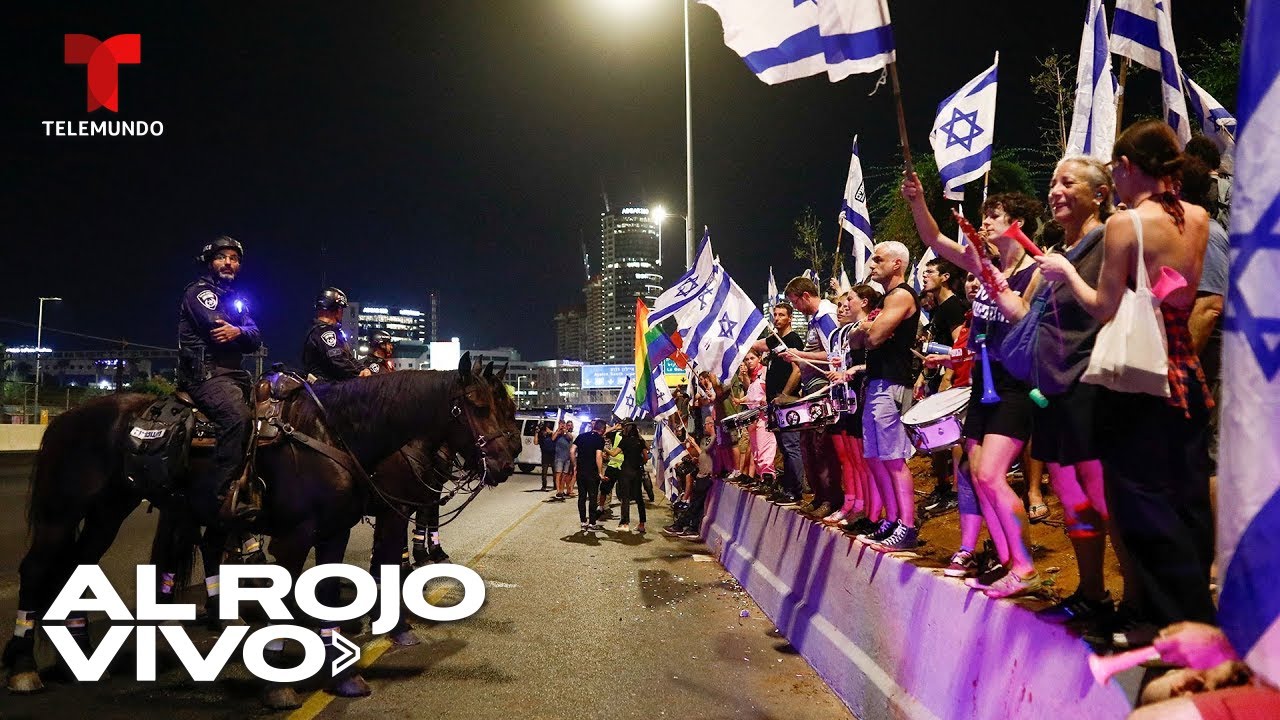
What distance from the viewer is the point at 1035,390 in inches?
158

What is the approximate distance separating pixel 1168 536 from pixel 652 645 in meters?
5.27

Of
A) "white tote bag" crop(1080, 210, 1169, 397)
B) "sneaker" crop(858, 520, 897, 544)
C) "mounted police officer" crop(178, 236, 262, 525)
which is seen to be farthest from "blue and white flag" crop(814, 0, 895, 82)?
"mounted police officer" crop(178, 236, 262, 525)

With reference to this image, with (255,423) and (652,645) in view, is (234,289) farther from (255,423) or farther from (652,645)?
(652,645)

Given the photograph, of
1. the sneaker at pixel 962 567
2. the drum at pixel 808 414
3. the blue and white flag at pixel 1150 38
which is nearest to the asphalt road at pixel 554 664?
the sneaker at pixel 962 567

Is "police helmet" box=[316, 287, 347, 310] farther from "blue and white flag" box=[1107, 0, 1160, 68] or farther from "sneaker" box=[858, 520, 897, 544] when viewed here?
"blue and white flag" box=[1107, 0, 1160, 68]

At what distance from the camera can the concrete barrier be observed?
119ft

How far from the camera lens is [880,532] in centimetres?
652

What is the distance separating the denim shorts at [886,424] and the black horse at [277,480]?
3.44m

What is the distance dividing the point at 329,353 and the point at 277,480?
227cm

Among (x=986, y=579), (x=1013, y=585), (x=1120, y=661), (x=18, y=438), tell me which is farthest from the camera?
(x=18, y=438)

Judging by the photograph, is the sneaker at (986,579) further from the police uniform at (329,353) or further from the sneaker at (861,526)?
the police uniform at (329,353)

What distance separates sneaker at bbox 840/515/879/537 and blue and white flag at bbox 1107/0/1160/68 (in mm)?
Result: 5274

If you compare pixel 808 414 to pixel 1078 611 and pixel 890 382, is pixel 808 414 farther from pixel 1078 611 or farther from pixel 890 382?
pixel 1078 611

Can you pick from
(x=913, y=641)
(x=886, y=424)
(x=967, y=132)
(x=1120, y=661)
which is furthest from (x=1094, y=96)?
(x=1120, y=661)
